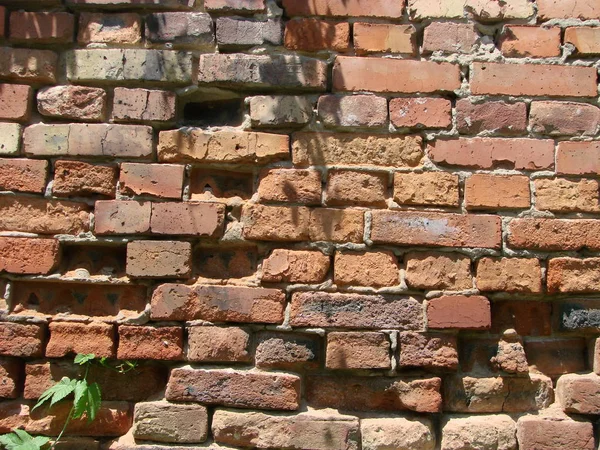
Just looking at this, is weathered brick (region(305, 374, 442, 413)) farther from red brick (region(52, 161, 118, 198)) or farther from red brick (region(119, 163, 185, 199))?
red brick (region(52, 161, 118, 198))

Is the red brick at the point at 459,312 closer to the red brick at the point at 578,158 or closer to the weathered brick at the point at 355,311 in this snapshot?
the weathered brick at the point at 355,311

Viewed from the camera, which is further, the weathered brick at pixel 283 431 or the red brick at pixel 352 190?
the red brick at pixel 352 190

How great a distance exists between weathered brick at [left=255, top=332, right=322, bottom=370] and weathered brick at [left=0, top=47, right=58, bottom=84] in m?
1.08

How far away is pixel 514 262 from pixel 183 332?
1033mm

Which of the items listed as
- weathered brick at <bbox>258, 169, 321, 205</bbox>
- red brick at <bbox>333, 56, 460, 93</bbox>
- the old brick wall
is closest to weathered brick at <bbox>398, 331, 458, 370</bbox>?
the old brick wall

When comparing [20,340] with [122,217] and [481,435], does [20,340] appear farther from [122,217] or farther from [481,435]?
[481,435]

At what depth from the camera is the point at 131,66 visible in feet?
6.20

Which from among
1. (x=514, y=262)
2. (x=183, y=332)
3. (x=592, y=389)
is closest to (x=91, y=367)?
(x=183, y=332)

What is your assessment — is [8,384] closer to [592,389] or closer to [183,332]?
[183,332]

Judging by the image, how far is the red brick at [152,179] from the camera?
183cm

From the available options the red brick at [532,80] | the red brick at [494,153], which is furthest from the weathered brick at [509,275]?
the red brick at [532,80]

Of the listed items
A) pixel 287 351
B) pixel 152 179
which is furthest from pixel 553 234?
pixel 152 179

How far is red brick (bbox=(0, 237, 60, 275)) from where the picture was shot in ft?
5.91

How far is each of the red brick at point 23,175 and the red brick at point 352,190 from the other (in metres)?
0.89
